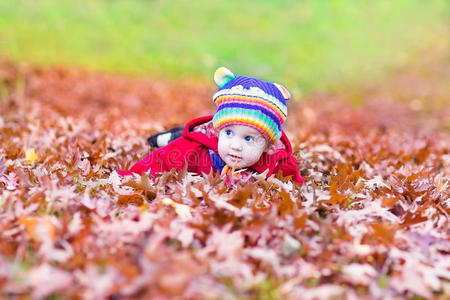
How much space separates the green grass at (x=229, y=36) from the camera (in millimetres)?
12844

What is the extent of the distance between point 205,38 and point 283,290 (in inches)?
531

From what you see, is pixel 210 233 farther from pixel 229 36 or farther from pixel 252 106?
pixel 229 36

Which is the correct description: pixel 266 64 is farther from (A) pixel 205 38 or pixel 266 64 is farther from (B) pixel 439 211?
(B) pixel 439 211

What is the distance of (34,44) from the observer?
488 inches

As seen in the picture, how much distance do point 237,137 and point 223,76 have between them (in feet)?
1.46

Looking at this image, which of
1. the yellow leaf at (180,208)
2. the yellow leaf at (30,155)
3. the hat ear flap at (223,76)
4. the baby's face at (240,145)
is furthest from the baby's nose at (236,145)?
the yellow leaf at (30,155)

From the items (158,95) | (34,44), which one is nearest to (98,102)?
(158,95)

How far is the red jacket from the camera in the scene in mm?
3518

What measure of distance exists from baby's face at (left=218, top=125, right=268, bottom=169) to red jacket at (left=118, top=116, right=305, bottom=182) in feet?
0.70

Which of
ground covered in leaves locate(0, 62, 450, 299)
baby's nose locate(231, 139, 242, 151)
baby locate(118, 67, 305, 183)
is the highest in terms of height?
baby locate(118, 67, 305, 183)

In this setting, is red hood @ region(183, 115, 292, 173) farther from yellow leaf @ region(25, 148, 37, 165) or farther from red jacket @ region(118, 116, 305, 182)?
yellow leaf @ region(25, 148, 37, 165)

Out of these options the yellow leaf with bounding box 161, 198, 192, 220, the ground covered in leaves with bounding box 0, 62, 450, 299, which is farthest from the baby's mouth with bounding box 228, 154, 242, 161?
the yellow leaf with bounding box 161, 198, 192, 220

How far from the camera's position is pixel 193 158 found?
3566 mm

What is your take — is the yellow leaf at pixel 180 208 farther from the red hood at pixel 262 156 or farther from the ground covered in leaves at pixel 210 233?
the red hood at pixel 262 156
